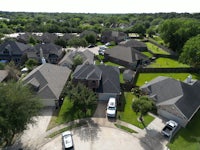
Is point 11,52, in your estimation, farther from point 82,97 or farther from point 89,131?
point 89,131

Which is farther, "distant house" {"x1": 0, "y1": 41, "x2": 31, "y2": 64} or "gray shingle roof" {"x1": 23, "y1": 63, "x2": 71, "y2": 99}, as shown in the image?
"distant house" {"x1": 0, "y1": 41, "x2": 31, "y2": 64}

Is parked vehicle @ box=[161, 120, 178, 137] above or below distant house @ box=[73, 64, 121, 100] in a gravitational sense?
below

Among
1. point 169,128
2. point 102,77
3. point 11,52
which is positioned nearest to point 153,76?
point 102,77

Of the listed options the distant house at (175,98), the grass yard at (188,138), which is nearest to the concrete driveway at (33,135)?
the grass yard at (188,138)

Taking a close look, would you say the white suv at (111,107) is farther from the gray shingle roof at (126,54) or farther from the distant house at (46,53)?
the distant house at (46,53)

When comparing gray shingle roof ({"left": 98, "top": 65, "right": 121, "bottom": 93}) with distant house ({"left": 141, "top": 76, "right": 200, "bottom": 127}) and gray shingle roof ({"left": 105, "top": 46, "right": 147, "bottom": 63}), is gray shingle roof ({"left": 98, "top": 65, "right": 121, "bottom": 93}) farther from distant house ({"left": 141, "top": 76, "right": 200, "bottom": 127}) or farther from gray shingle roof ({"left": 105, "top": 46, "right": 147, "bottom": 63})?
gray shingle roof ({"left": 105, "top": 46, "right": 147, "bottom": 63})

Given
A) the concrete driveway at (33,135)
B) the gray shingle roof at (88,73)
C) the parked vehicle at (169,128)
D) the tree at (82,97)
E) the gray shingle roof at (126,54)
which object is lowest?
the concrete driveway at (33,135)

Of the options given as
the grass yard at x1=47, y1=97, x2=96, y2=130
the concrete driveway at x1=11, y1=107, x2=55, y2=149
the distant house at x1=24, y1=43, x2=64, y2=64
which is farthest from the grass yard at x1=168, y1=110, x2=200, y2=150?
the distant house at x1=24, y1=43, x2=64, y2=64
